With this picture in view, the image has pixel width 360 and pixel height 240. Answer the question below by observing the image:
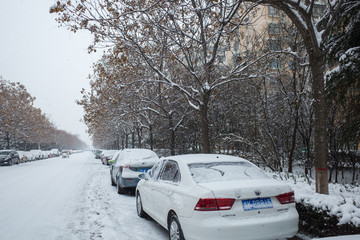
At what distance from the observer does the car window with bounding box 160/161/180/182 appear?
188 inches

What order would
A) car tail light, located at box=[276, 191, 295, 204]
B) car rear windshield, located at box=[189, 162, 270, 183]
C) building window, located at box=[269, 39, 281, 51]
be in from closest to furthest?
car tail light, located at box=[276, 191, 295, 204] → car rear windshield, located at box=[189, 162, 270, 183] → building window, located at box=[269, 39, 281, 51]

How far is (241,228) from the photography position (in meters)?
3.56

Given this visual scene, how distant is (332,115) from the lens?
10.9 metres

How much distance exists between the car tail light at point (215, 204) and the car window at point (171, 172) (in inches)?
39.2

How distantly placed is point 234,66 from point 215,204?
12.4 m

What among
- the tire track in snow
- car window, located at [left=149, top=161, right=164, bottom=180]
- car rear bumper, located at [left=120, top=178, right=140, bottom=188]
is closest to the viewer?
the tire track in snow

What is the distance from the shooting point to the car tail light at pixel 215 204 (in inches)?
143

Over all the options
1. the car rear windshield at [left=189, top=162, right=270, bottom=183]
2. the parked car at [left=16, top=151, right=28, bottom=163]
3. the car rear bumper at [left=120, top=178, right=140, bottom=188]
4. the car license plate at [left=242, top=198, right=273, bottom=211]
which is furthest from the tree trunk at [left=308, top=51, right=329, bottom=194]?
the parked car at [left=16, top=151, right=28, bottom=163]

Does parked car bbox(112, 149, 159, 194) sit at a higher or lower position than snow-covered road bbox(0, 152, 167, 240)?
higher

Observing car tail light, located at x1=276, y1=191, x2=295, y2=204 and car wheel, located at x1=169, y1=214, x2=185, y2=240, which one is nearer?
car tail light, located at x1=276, y1=191, x2=295, y2=204

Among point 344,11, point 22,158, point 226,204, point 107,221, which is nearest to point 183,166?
point 226,204

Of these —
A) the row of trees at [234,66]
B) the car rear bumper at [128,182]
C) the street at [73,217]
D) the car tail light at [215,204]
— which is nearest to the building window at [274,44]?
the row of trees at [234,66]

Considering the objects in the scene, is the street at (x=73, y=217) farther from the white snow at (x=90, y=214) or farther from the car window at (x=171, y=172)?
the car window at (x=171, y=172)

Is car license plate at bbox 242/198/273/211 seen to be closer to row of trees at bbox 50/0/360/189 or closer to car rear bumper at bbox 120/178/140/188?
row of trees at bbox 50/0/360/189
